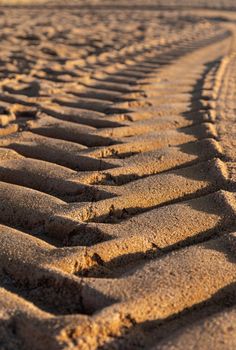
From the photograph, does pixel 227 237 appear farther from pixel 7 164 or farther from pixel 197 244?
pixel 7 164

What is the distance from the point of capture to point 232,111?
9.78 feet

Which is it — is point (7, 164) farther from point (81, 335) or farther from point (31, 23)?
point (31, 23)

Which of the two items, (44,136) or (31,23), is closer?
(44,136)

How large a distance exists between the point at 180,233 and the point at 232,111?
1.52 m

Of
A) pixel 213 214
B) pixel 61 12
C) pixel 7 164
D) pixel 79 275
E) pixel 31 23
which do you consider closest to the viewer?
pixel 79 275

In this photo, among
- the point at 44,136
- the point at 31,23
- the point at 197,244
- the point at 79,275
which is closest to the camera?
the point at 79,275

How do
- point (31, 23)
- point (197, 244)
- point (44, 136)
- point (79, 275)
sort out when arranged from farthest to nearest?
1. point (31, 23)
2. point (44, 136)
3. point (197, 244)
4. point (79, 275)

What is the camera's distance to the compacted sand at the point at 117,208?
4.11 feet

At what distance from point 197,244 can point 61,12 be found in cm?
792

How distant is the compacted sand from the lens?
125 cm

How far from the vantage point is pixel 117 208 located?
5.93ft

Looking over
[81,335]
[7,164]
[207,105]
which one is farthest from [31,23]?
[81,335]

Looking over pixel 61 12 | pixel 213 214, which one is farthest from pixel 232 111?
pixel 61 12

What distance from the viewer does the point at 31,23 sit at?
694cm
